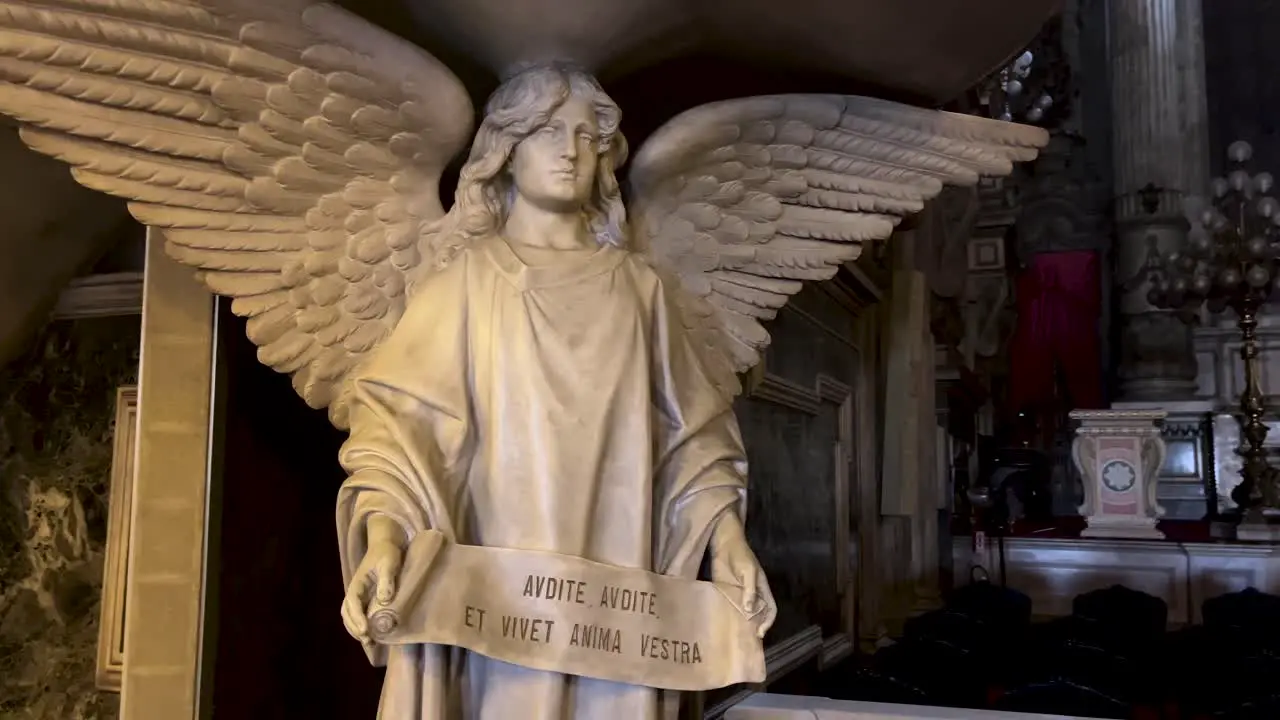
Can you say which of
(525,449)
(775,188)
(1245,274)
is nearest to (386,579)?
(525,449)

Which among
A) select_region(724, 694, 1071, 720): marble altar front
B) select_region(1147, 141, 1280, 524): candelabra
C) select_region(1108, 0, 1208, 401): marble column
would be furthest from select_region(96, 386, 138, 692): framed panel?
select_region(1108, 0, 1208, 401): marble column

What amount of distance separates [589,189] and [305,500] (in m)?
1.11

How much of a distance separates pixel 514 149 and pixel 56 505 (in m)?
1.81

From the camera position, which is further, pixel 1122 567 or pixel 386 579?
pixel 1122 567

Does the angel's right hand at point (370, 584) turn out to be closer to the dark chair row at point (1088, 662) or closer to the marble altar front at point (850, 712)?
the marble altar front at point (850, 712)

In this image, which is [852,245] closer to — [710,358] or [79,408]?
[710,358]

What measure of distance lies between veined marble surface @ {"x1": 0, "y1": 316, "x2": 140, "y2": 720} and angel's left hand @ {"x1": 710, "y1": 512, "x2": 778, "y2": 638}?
1.85 meters

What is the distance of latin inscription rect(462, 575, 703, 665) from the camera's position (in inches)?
68.1

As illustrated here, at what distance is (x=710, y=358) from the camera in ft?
7.45

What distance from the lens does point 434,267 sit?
6.86ft

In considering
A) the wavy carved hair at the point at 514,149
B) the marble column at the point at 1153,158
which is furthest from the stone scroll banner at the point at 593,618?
the marble column at the point at 1153,158

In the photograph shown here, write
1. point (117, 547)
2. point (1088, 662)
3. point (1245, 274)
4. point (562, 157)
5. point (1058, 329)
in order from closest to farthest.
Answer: point (562, 157) → point (117, 547) → point (1088, 662) → point (1245, 274) → point (1058, 329)

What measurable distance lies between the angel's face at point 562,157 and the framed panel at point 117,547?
147 centimetres

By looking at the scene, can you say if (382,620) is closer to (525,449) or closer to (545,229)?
(525,449)
